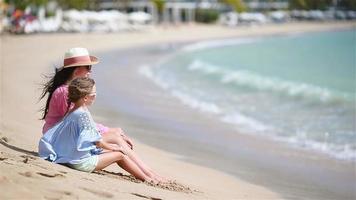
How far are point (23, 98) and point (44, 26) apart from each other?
32522 millimetres

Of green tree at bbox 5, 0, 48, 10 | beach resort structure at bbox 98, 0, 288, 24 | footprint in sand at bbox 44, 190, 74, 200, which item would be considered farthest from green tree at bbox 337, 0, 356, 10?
beach resort structure at bbox 98, 0, 288, 24

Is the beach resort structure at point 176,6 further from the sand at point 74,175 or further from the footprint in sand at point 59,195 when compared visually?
the footprint in sand at point 59,195

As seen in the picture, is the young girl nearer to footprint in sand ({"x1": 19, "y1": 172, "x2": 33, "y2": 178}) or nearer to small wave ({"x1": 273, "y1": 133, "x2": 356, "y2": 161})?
footprint in sand ({"x1": 19, "y1": 172, "x2": 33, "y2": 178})

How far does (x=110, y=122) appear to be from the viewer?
30.9 ft

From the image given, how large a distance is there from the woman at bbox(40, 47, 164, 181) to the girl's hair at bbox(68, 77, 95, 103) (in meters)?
0.18

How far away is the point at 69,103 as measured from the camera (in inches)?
191

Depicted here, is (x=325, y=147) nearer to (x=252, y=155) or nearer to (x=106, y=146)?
(x=252, y=155)

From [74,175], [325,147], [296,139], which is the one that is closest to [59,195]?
[74,175]

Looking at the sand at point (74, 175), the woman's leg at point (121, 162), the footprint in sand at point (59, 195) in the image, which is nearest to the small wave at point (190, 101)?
the sand at point (74, 175)

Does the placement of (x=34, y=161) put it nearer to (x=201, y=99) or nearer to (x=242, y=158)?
(x=242, y=158)

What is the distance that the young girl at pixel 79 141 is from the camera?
15.3ft

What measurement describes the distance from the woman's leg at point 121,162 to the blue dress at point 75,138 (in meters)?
0.11

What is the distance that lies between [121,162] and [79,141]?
0.41 m

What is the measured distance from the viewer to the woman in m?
4.94
